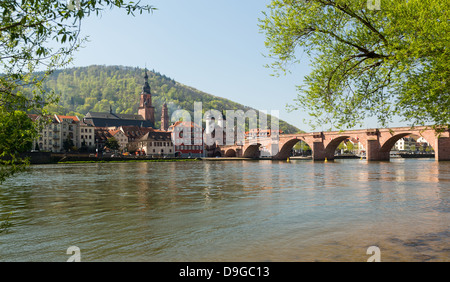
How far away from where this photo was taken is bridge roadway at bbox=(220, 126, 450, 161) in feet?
236

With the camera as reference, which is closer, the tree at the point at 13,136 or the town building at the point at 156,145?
the tree at the point at 13,136

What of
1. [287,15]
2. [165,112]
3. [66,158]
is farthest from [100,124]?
[287,15]

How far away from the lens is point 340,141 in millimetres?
95875

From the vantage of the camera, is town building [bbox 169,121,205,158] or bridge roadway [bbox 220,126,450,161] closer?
bridge roadway [bbox 220,126,450,161]

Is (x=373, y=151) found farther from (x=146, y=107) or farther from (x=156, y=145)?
(x=146, y=107)

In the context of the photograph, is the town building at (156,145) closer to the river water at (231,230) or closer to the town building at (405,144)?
the river water at (231,230)

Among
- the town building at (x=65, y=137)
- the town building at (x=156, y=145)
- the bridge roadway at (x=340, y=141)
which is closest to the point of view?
the bridge roadway at (x=340, y=141)

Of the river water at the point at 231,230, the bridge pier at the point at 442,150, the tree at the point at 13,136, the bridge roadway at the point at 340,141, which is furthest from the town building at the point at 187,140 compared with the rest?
the tree at the point at 13,136

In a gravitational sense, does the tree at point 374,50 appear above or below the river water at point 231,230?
above

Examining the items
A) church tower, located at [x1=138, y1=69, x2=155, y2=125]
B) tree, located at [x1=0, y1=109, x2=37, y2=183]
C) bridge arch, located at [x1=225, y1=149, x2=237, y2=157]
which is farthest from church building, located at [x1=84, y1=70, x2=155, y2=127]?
tree, located at [x1=0, y1=109, x2=37, y2=183]

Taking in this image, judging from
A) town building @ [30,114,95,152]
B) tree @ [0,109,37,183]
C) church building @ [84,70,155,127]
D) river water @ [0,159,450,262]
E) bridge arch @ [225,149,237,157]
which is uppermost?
church building @ [84,70,155,127]

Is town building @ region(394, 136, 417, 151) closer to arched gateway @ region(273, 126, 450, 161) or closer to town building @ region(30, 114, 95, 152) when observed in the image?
arched gateway @ region(273, 126, 450, 161)

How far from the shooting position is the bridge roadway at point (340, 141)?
7188 cm
